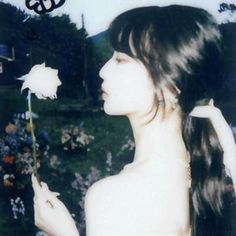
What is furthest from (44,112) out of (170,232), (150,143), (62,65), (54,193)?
(170,232)

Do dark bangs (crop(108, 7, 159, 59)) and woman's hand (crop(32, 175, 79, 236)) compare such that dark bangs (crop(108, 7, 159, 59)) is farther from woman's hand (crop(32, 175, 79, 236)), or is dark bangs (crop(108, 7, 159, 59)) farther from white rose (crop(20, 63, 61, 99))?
woman's hand (crop(32, 175, 79, 236))

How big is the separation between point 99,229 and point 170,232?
0.84 feet

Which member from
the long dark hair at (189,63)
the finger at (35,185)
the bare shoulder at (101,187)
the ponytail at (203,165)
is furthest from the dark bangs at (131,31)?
the finger at (35,185)

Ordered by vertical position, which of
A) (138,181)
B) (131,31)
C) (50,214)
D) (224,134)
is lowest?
(50,214)

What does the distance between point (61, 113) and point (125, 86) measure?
0.84 ft

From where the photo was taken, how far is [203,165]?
1.75 meters

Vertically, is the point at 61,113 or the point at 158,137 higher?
the point at 61,113

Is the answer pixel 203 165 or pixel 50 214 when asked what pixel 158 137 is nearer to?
pixel 203 165

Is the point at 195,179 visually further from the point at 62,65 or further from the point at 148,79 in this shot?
the point at 62,65

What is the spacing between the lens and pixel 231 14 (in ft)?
5.89

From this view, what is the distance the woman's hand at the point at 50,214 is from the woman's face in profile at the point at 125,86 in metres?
0.37

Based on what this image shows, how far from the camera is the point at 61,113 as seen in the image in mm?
1749

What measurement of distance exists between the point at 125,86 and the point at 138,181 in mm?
348

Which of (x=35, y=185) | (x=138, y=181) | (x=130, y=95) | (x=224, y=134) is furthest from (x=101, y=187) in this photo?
(x=224, y=134)
